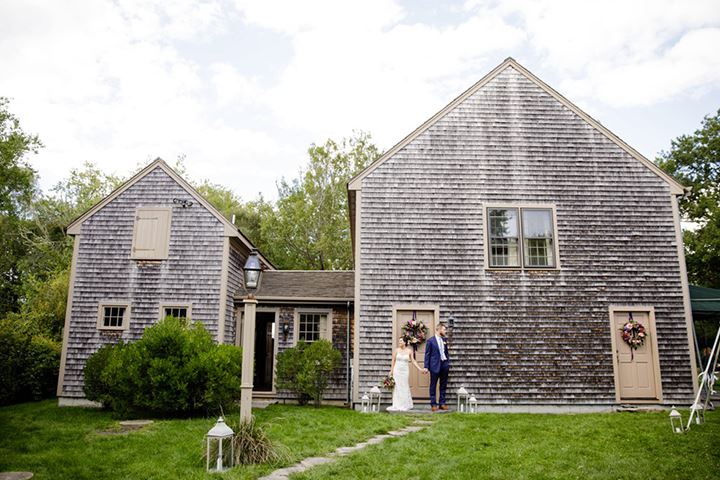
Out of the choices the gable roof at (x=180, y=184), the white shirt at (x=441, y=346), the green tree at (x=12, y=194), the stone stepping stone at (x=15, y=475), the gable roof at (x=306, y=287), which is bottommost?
the stone stepping stone at (x=15, y=475)

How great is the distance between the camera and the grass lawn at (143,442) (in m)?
6.23

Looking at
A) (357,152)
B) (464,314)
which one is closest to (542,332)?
(464,314)

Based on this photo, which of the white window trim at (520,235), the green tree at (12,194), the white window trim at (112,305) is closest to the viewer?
the white window trim at (520,235)

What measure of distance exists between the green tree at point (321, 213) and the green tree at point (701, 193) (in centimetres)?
1633

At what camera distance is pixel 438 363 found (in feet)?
37.6

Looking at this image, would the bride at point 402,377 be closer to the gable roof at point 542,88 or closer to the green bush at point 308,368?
the green bush at point 308,368

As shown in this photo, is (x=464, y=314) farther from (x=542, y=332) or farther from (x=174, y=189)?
(x=174, y=189)

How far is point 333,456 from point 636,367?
8508 millimetres

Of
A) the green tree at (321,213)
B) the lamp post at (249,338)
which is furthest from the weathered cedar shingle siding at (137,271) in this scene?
the green tree at (321,213)

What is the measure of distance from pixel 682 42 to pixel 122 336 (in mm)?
15882

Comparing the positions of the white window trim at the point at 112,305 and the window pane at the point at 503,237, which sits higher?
the window pane at the point at 503,237

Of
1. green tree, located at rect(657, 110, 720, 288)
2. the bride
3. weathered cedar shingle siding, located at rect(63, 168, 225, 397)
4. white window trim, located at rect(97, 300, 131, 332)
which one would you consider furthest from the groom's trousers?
green tree, located at rect(657, 110, 720, 288)

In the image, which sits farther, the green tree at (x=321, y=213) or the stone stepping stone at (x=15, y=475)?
the green tree at (x=321, y=213)

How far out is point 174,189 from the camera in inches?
585
